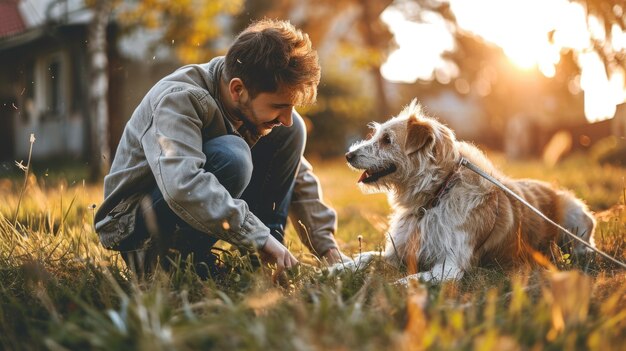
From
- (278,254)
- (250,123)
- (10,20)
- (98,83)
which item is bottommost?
(98,83)

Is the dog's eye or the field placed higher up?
the dog's eye

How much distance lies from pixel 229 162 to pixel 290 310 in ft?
3.62

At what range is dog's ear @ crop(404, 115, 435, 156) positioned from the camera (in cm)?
415

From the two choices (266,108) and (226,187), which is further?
(266,108)

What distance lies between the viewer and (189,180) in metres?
3.13

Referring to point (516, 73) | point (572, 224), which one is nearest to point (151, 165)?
point (572, 224)

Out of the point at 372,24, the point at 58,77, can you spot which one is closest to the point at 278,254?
the point at 58,77

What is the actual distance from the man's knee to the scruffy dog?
2.71 feet

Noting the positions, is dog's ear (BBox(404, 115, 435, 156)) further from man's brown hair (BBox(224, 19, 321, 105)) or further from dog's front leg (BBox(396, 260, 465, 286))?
man's brown hair (BBox(224, 19, 321, 105))

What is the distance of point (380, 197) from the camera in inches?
379

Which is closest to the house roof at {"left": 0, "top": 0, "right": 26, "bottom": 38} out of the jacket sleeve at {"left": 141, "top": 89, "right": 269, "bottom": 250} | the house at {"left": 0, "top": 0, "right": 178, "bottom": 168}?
the house at {"left": 0, "top": 0, "right": 178, "bottom": 168}

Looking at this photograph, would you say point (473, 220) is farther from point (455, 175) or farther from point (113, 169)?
point (113, 169)

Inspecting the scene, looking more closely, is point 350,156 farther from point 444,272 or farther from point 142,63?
point 142,63

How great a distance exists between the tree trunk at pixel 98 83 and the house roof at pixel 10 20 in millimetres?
7752
